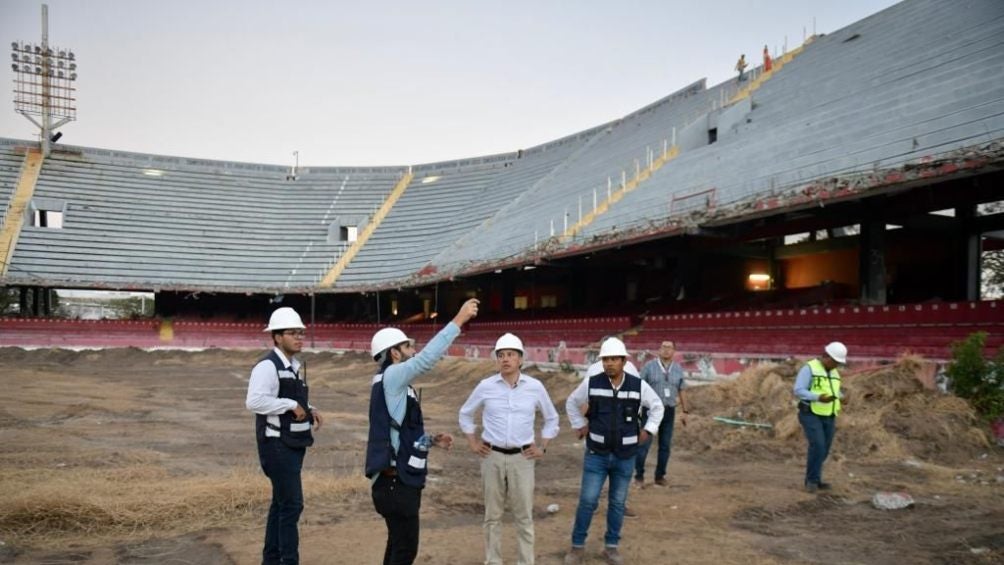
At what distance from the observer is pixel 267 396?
4.98 metres

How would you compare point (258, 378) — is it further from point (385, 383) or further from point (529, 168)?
point (529, 168)

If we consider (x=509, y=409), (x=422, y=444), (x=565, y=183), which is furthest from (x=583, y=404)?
(x=565, y=183)

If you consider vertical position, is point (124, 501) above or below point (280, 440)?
below

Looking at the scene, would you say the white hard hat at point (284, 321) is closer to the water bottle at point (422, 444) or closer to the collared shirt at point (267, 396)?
the collared shirt at point (267, 396)

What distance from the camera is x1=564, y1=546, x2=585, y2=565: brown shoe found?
582 cm

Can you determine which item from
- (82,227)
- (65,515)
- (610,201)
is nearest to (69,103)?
(82,227)

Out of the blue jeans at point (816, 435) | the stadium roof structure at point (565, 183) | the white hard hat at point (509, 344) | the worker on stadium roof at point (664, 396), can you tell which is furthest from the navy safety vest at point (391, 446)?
the stadium roof structure at point (565, 183)

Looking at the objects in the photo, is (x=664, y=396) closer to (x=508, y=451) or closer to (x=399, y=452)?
(x=508, y=451)

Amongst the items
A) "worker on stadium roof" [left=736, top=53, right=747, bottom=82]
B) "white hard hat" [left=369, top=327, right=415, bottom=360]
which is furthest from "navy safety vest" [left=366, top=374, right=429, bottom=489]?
"worker on stadium roof" [left=736, top=53, right=747, bottom=82]

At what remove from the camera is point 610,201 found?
2819 centimetres

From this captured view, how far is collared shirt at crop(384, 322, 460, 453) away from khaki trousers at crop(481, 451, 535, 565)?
120cm

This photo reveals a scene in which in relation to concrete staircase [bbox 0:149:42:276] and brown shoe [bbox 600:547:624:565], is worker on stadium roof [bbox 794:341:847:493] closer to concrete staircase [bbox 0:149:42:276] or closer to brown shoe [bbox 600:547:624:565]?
brown shoe [bbox 600:547:624:565]

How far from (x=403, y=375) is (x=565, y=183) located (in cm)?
3216

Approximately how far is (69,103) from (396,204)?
846 inches
